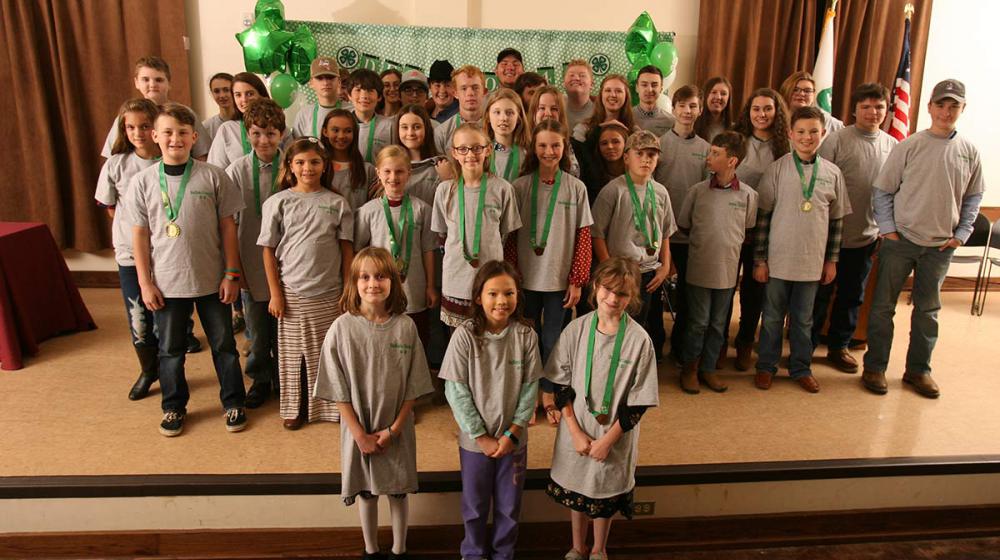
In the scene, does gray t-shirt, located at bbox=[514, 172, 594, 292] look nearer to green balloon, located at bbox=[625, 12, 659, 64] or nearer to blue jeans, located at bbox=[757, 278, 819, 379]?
blue jeans, located at bbox=[757, 278, 819, 379]

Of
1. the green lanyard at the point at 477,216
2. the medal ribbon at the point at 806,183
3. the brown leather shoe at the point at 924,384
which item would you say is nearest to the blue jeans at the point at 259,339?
the green lanyard at the point at 477,216

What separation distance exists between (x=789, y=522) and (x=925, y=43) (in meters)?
4.51

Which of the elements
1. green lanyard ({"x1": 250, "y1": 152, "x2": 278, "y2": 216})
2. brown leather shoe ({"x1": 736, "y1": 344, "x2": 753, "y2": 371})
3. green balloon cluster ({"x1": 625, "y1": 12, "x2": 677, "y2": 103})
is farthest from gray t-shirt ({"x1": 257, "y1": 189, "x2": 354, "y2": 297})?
green balloon cluster ({"x1": 625, "y1": 12, "x2": 677, "y2": 103})

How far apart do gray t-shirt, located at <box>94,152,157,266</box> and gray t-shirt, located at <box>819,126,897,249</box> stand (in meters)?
3.45

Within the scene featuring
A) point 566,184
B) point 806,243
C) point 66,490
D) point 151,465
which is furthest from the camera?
point 806,243

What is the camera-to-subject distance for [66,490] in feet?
7.50

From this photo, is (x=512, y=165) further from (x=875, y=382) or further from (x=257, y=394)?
(x=875, y=382)

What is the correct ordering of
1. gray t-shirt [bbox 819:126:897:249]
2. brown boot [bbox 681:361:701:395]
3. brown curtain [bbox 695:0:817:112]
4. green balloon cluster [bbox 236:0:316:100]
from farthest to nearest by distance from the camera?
brown curtain [bbox 695:0:817:112]
green balloon cluster [bbox 236:0:316:100]
gray t-shirt [bbox 819:126:897:249]
brown boot [bbox 681:361:701:395]

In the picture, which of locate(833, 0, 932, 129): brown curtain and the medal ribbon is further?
locate(833, 0, 932, 129): brown curtain

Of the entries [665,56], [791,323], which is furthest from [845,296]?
[665,56]

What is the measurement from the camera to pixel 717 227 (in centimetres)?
311

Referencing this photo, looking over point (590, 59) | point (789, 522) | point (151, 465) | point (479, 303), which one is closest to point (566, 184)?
point (479, 303)

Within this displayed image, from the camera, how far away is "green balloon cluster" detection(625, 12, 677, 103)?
4.46m

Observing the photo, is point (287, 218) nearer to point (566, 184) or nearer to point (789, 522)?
point (566, 184)
